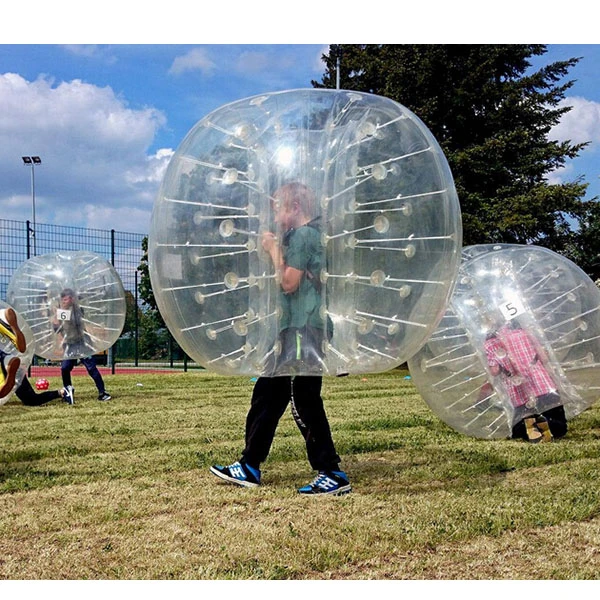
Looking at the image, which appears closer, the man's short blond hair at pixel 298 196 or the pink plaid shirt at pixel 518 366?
the man's short blond hair at pixel 298 196

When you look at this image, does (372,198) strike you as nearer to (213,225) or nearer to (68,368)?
(213,225)

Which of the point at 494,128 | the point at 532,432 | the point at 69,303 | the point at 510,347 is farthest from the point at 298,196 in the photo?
the point at 494,128

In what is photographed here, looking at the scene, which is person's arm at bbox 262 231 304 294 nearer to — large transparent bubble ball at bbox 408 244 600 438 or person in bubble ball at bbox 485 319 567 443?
large transparent bubble ball at bbox 408 244 600 438

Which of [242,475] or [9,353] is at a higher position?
[9,353]

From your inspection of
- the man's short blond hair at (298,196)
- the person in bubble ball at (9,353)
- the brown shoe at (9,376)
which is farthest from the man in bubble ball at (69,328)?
the man's short blond hair at (298,196)

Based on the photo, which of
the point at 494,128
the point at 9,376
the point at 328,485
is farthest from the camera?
the point at 494,128

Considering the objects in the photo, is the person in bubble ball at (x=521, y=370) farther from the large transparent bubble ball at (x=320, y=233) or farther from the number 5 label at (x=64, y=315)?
the number 5 label at (x=64, y=315)

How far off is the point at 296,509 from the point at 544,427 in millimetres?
2741

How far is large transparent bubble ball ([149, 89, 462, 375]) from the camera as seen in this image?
3701mm

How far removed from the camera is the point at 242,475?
448 centimetres

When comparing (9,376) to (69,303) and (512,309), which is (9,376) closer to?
(512,309)

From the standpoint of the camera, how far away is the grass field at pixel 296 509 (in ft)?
10.3

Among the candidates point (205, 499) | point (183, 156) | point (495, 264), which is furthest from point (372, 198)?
point (495, 264)

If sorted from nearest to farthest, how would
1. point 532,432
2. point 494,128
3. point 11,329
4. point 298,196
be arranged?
point 298,196
point 11,329
point 532,432
point 494,128
